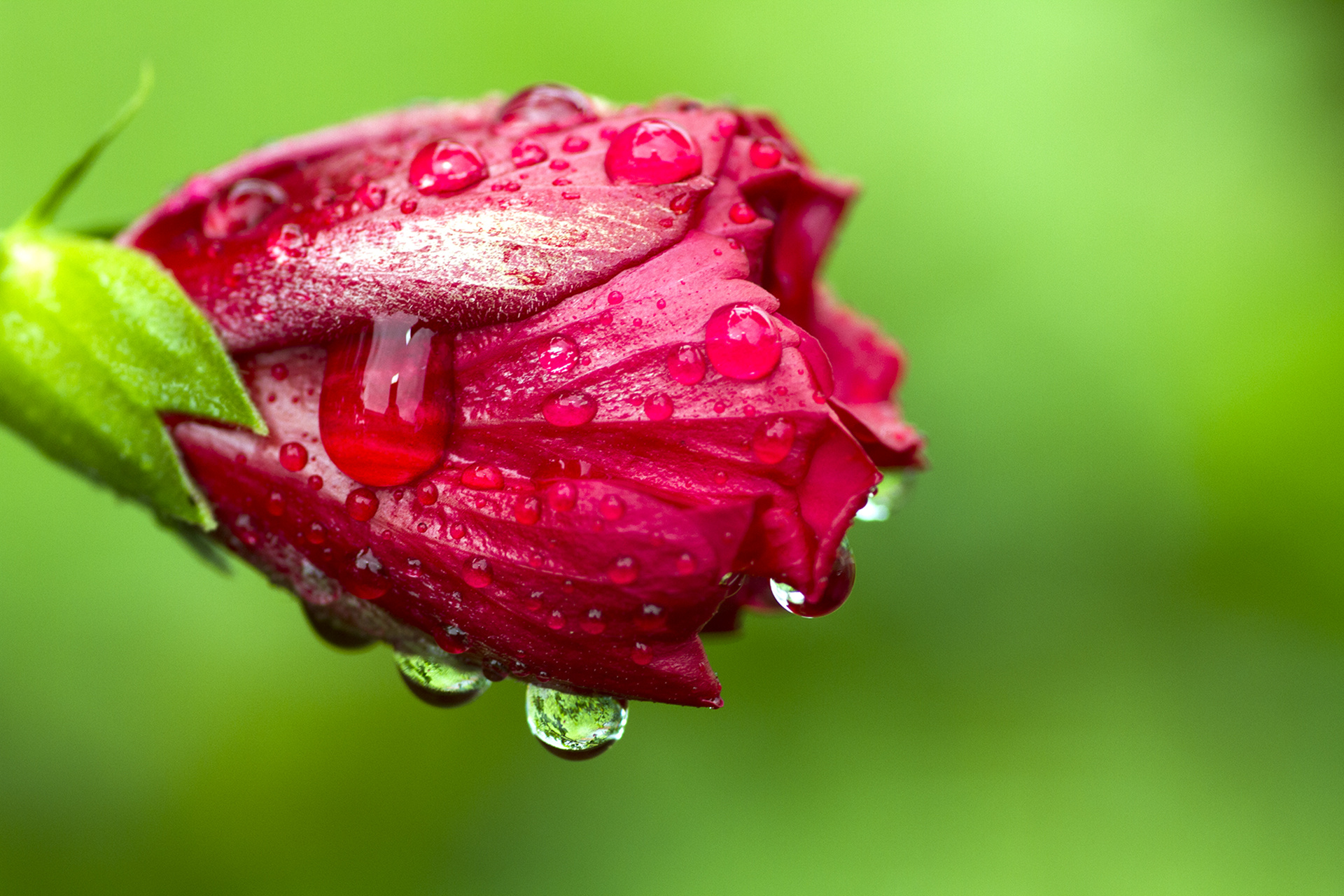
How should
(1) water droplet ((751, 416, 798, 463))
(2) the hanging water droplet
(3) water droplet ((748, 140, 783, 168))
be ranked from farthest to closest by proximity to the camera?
(2) the hanging water droplet
(3) water droplet ((748, 140, 783, 168))
(1) water droplet ((751, 416, 798, 463))


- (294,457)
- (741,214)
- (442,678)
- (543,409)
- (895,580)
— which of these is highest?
(741,214)

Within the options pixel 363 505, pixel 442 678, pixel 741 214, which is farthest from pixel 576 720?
pixel 741 214

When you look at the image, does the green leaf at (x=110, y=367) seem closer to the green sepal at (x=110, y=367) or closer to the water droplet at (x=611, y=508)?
the green sepal at (x=110, y=367)

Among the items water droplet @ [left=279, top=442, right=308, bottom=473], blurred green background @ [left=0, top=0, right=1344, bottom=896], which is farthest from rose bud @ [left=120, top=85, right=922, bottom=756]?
blurred green background @ [left=0, top=0, right=1344, bottom=896]

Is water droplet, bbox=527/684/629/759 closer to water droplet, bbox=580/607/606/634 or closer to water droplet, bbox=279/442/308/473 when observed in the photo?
water droplet, bbox=580/607/606/634

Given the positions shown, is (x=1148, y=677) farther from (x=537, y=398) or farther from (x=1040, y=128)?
(x=537, y=398)

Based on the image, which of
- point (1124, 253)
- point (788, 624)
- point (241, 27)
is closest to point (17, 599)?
point (241, 27)

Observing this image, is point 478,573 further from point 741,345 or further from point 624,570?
point 741,345
